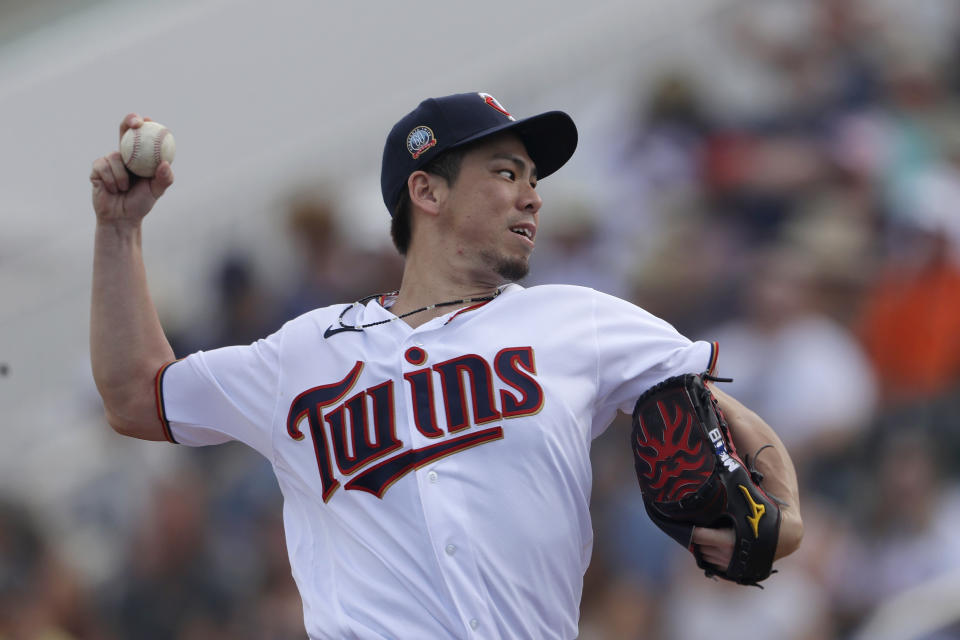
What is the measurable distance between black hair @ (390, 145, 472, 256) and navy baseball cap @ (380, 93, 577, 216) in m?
0.02

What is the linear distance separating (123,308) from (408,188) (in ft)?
2.50

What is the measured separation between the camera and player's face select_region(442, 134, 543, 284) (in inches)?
126

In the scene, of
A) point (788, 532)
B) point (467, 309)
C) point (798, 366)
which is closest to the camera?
point (788, 532)

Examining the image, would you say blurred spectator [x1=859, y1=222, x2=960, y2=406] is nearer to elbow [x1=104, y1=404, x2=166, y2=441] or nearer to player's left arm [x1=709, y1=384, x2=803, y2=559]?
player's left arm [x1=709, y1=384, x2=803, y2=559]

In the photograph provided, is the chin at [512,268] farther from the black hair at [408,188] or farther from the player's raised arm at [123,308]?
the player's raised arm at [123,308]

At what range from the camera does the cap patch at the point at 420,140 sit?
325cm

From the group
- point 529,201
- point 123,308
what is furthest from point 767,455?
point 123,308

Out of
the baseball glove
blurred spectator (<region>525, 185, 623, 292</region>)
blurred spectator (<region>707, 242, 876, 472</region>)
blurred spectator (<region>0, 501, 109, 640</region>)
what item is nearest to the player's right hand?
the baseball glove

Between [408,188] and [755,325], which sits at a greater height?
[408,188]

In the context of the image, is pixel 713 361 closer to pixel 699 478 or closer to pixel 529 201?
pixel 699 478

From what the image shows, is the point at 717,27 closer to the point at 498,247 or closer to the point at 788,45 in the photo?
the point at 788,45

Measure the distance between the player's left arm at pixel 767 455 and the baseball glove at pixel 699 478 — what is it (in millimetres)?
54

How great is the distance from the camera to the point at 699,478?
2.81 m

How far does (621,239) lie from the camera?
705cm
